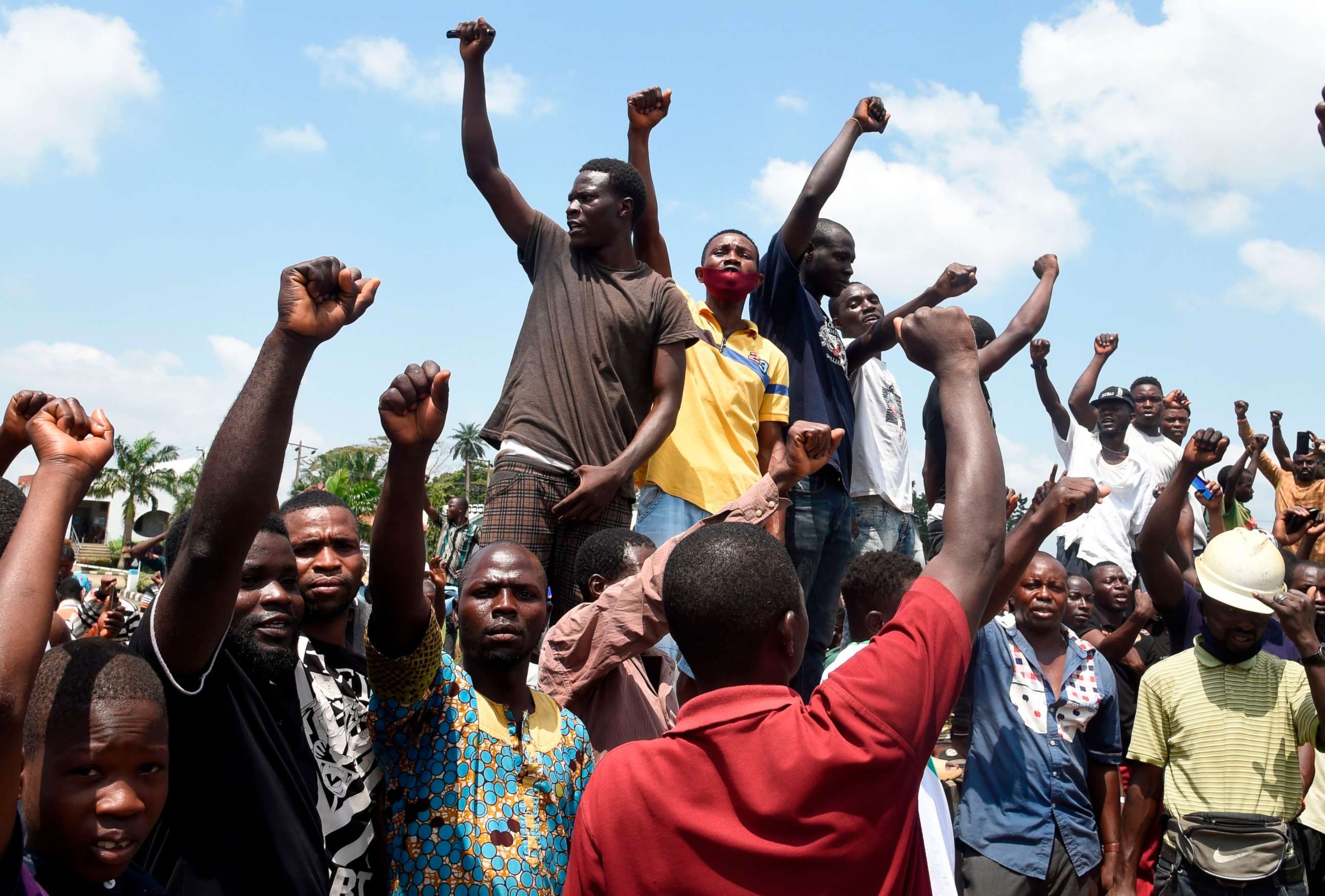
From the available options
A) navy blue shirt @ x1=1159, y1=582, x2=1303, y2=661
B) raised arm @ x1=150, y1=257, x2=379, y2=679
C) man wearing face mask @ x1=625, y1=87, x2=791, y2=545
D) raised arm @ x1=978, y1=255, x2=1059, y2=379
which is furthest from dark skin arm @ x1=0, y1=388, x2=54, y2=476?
navy blue shirt @ x1=1159, y1=582, x2=1303, y2=661

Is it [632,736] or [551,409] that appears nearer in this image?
A: [632,736]

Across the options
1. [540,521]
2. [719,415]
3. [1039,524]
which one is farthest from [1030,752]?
[540,521]

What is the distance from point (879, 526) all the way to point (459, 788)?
3.59 m

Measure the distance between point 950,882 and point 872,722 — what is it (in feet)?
4.42

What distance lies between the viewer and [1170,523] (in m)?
5.16

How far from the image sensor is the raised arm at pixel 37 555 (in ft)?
5.86

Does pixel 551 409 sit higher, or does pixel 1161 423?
pixel 1161 423

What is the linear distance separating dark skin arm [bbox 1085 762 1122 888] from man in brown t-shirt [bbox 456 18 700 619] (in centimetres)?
234

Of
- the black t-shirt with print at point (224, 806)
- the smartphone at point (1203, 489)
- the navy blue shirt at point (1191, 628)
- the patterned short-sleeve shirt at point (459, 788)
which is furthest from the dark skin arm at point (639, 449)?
the smartphone at point (1203, 489)

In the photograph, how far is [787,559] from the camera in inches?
87.3

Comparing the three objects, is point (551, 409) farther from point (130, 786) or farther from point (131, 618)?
point (131, 618)

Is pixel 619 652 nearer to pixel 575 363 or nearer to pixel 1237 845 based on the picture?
pixel 575 363

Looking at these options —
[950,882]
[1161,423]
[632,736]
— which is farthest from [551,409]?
[1161,423]

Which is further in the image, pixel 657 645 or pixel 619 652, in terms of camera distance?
A: pixel 657 645
